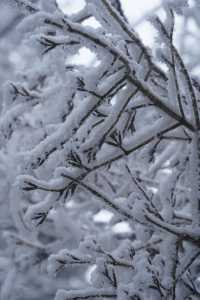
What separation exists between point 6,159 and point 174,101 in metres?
2.90

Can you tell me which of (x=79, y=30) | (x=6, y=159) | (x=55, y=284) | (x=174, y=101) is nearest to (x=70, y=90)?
(x=79, y=30)

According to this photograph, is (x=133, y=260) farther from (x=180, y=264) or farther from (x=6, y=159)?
(x=6, y=159)

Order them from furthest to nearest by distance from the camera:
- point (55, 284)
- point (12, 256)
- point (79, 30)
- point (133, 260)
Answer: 1. point (55, 284)
2. point (12, 256)
3. point (133, 260)
4. point (79, 30)

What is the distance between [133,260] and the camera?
2277 millimetres

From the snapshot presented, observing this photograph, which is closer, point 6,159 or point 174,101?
point 174,101

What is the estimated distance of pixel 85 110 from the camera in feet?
6.82

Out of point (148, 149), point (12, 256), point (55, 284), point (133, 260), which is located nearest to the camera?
point (133, 260)

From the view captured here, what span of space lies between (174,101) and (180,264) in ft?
2.38

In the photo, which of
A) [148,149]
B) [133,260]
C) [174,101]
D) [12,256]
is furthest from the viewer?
[12,256]

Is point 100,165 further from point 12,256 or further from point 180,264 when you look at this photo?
point 12,256

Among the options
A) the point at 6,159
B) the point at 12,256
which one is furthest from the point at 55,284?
the point at 6,159

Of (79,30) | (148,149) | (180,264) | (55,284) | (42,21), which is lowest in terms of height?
(55,284)

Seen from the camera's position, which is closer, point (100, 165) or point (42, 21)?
point (42, 21)

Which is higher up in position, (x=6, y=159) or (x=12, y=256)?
(x=6, y=159)
